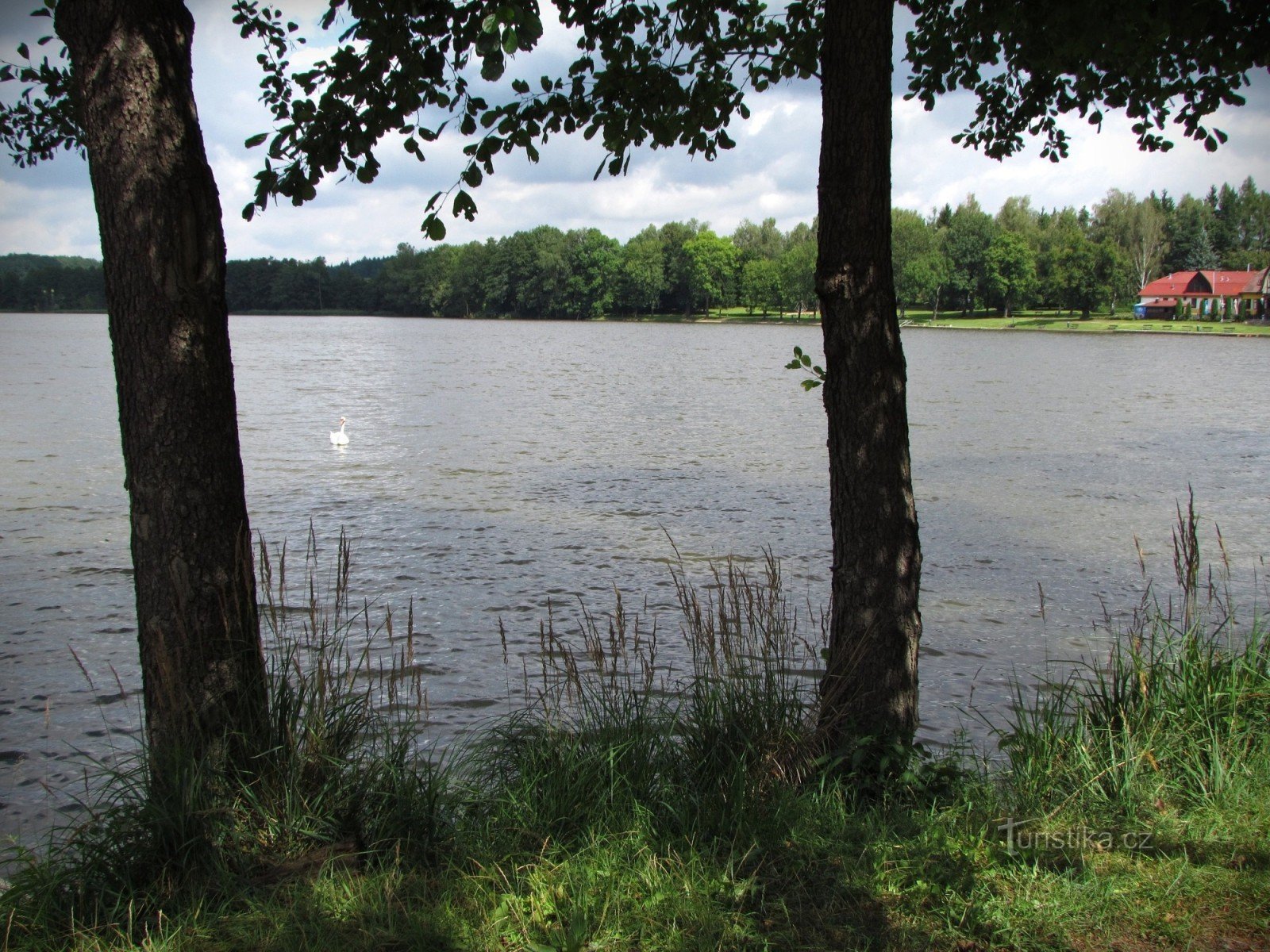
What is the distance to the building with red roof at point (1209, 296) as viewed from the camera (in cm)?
10480

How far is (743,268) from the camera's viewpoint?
134750 millimetres

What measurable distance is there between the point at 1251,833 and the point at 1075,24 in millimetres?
4053

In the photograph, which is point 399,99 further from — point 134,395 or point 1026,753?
point 1026,753

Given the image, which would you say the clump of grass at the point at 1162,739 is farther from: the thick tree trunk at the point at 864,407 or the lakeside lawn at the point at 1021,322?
the lakeside lawn at the point at 1021,322

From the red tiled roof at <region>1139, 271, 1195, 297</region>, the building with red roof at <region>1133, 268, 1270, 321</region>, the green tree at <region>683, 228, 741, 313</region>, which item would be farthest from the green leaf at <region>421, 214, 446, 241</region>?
the red tiled roof at <region>1139, 271, 1195, 297</region>

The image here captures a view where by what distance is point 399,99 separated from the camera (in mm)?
4703

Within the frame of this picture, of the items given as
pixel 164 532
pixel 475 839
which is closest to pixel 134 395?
pixel 164 532

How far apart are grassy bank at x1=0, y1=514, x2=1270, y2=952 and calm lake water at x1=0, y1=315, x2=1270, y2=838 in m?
0.87

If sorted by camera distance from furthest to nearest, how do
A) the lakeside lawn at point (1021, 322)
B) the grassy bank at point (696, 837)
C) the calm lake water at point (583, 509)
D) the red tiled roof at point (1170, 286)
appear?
the red tiled roof at point (1170, 286) → the lakeside lawn at point (1021, 322) → the calm lake water at point (583, 509) → the grassy bank at point (696, 837)

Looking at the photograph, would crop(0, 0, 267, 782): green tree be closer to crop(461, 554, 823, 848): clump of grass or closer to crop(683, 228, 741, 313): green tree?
crop(461, 554, 823, 848): clump of grass

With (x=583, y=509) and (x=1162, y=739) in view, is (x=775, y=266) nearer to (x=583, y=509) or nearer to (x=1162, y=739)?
(x=583, y=509)

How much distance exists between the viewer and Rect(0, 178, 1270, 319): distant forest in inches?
4599

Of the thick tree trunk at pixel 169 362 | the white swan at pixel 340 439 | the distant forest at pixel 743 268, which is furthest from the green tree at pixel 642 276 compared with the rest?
the thick tree trunk at pixel 169 362

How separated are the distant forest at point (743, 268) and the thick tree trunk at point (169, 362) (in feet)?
368
